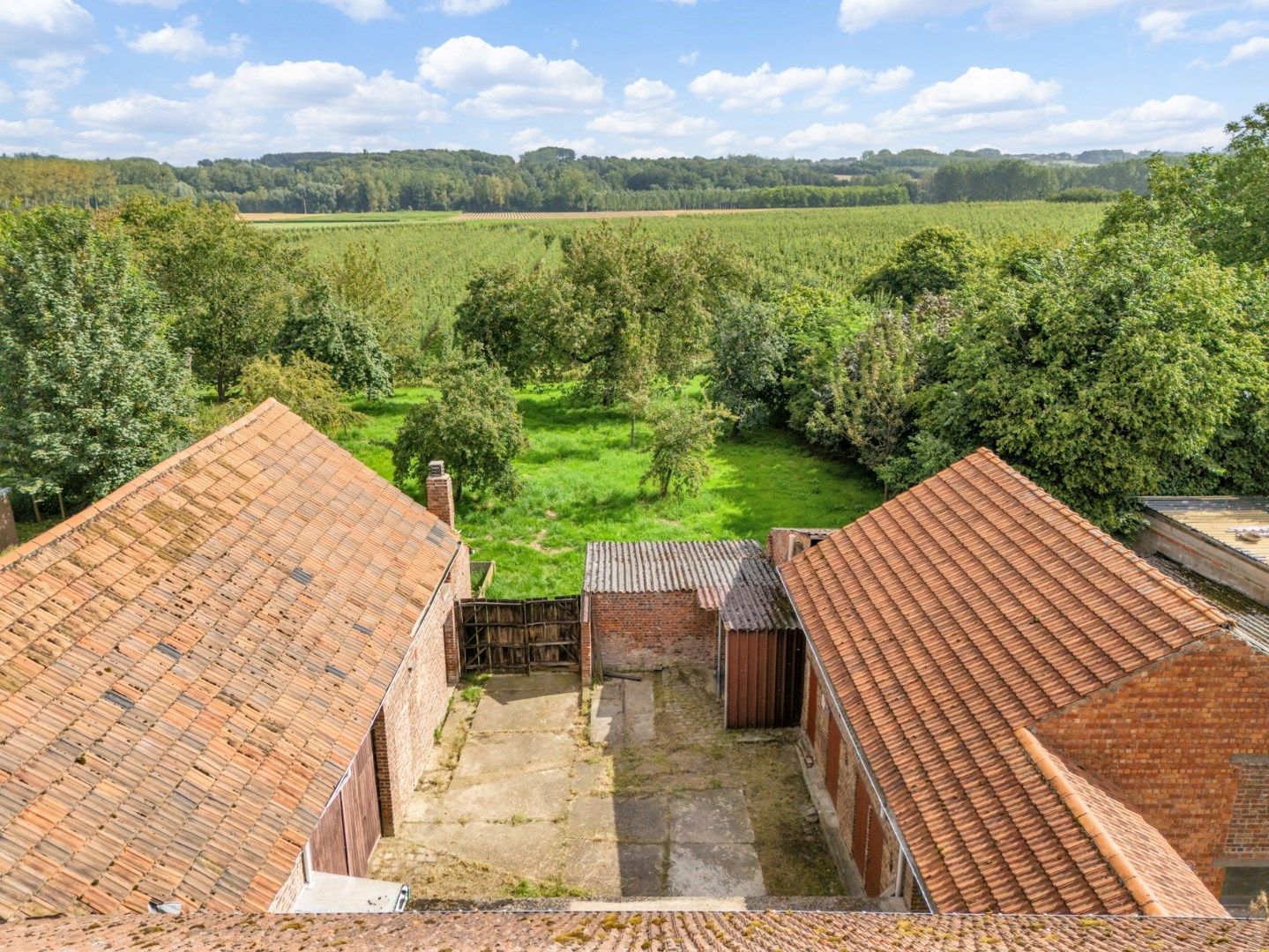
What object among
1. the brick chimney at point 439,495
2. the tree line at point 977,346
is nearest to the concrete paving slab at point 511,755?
the brick chimney at point 439,495

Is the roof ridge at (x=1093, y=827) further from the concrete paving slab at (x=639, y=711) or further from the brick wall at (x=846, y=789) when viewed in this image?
the concrete paving slab at (x=639, y=711)

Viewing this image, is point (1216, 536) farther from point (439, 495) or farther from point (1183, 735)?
point (439, 495)

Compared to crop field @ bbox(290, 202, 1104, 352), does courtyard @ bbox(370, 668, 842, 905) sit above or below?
below

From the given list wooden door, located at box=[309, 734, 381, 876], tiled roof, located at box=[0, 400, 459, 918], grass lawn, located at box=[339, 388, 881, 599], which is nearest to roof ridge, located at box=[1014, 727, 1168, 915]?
tiled roof, located at box=[0, 400, 459, 918]

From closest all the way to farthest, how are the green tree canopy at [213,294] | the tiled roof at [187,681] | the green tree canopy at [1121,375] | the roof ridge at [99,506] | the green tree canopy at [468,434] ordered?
the tiled roof at [187,681]
the roof ridge at [99,506]
the green tree canopy at [1121,375]
the green tree canopy at [468,434]
the green tree canopy at [213,294]

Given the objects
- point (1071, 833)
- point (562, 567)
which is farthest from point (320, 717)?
point (562, 567)

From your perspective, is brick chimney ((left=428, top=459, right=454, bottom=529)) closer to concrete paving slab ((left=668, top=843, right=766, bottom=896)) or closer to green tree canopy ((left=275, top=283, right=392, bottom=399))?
concrete paving slab ((left=668, top=843, right=766, bottom=896))
